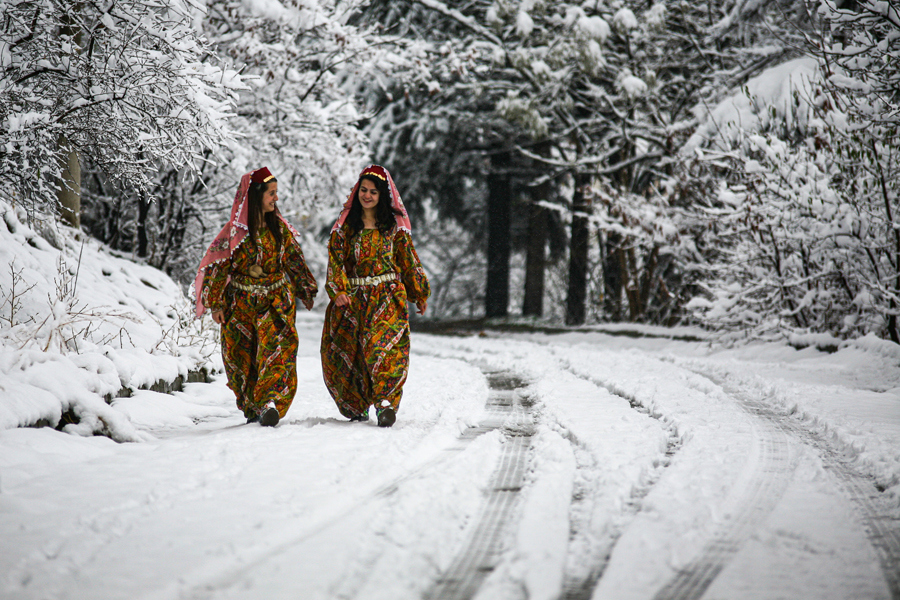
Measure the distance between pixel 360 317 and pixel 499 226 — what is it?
13496 mm

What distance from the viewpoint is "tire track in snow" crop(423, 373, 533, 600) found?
2.25 m

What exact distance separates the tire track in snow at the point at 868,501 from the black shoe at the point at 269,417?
3.29 meters

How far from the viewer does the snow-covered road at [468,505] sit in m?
2.27

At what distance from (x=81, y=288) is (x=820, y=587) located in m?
6.39

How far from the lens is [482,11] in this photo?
56.2 ft

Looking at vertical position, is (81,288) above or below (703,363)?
above

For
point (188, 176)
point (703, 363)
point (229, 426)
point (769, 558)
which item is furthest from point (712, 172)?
point (769, 558)

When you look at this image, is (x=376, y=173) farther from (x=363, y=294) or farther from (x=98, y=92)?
(x=98, y=92)

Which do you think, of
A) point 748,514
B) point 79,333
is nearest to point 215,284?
point 79,333

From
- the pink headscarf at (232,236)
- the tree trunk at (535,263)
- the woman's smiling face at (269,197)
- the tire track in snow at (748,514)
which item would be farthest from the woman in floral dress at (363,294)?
the tree trunk at (535,263)

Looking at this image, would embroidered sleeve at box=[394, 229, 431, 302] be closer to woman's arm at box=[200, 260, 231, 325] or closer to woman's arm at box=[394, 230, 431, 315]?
woman's arm at box=[394, 230, 431, 315]

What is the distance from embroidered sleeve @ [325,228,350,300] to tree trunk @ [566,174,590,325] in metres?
11.7

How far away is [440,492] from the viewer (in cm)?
314

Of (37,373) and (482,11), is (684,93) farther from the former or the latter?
(37,373)
